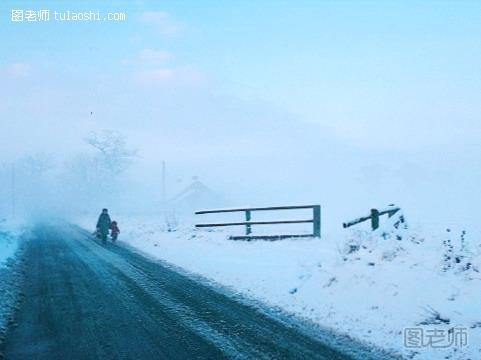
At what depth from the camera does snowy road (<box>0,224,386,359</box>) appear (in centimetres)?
573

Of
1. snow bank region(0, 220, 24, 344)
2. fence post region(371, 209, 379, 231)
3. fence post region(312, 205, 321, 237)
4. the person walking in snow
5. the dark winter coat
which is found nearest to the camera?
snow bank region(0, 220, 24, 344)

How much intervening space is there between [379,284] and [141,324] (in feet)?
15.3

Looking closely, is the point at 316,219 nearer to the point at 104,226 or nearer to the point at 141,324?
the point at 141,324

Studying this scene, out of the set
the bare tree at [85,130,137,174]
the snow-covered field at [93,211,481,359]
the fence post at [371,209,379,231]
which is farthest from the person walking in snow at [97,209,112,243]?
the bare tree at [85,130,137,174]

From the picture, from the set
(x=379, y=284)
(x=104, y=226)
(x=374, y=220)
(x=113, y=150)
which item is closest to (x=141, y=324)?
(x=379, y=284)

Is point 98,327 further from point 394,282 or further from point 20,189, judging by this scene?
point 20,189

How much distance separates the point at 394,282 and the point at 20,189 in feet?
427

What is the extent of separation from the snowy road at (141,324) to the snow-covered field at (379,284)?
1.05 metres

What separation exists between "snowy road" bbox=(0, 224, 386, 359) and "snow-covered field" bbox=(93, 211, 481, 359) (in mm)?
1048

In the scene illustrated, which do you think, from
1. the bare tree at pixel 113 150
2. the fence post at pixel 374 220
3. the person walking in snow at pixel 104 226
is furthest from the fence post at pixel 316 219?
the bare tree at pixel 113 150

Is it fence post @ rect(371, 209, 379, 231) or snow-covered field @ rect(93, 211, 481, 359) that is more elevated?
fence post @ rect(371, 209, 379, 231)

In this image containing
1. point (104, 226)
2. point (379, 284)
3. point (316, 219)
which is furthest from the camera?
point (104, 226)

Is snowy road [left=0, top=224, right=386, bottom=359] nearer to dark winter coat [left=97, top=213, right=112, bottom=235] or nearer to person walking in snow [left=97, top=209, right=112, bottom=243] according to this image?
person walking in snow [left=97, top=209, right=112, bottom=243]

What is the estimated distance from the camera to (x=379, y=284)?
26.2 feet
